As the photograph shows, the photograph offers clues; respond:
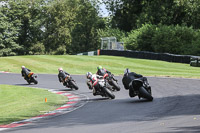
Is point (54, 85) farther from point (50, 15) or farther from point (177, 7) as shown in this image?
point (50, 15)

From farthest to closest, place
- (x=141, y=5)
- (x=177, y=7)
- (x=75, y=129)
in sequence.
A: (x=141, y=5) → (x=177, y=7) → (x=75, y=129)

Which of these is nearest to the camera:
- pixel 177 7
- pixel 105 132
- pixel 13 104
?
pixel 105 132

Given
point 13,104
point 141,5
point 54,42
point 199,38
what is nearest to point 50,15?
point 54,42

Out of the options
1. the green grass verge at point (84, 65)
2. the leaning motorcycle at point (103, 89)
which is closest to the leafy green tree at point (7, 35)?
the green grass verge at point (84, 65)

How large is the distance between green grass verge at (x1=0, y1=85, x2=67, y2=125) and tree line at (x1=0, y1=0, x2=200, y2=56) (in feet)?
112

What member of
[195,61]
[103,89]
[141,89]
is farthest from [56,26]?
[141,89]

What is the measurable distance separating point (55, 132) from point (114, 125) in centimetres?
151

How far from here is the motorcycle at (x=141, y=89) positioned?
1432 cm

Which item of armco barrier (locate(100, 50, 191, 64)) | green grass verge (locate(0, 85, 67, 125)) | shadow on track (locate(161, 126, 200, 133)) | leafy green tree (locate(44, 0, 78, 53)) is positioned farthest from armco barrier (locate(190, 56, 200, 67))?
leafy green tree (locate(44, 0, 78, 53))

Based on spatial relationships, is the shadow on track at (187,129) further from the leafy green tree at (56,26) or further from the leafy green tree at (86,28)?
the leafy green tree at (86,28)

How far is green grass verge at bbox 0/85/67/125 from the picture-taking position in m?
12.9

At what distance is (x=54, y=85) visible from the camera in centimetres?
2445

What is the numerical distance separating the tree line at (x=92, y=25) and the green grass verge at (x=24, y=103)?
1341 inches

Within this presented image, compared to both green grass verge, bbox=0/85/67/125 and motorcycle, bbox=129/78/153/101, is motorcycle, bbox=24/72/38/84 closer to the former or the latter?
green grass verge, bbox=0/85/67/125
